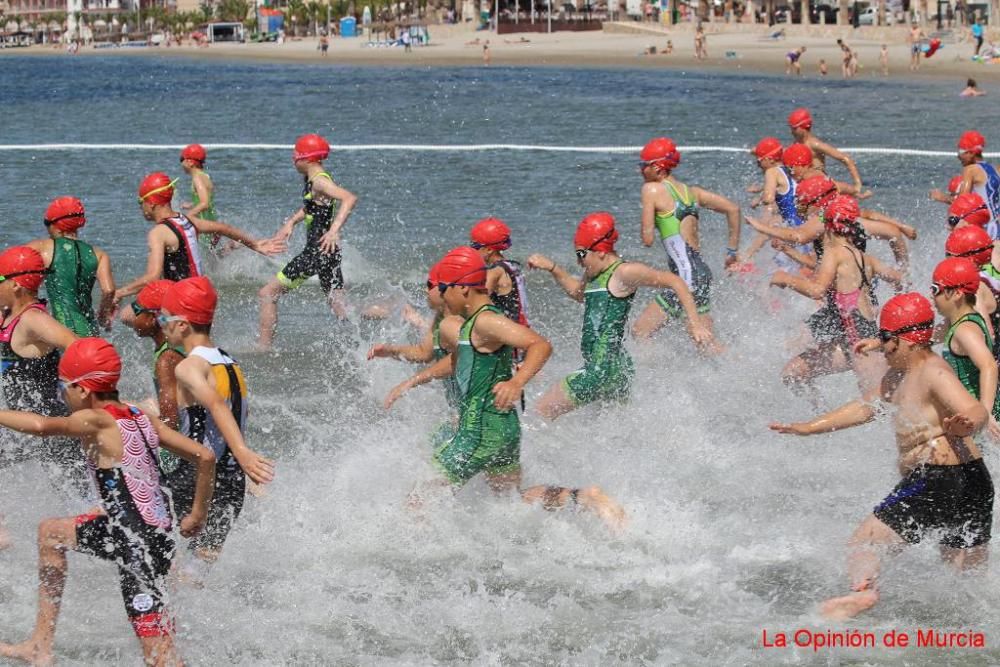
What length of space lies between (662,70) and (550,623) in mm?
54481

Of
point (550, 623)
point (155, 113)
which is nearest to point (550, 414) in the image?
point (550, 623)

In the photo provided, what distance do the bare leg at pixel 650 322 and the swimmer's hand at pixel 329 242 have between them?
2587 mm

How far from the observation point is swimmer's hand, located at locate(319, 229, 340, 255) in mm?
11734

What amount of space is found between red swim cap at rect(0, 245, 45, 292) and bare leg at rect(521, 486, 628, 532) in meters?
2.82

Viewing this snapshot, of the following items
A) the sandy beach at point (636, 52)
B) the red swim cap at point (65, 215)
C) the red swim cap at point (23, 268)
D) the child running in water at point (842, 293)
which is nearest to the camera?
the red swim cap at point (23, 268)

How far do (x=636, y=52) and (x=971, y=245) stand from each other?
2549 inches

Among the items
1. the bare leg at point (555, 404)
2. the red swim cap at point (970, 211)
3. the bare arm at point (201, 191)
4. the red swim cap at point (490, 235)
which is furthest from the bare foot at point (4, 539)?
the red swim cap at point (970, 211)

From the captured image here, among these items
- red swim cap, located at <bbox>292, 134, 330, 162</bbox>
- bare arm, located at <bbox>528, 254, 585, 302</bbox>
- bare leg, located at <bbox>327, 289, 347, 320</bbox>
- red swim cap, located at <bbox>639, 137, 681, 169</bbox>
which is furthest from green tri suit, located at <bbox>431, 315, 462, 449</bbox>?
bare leg, located at <bbox>327, 289, 347, 320</bbox>

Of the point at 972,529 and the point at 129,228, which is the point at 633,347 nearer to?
the point at 972,529

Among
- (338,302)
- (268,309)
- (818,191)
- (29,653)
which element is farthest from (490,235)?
(268,309)

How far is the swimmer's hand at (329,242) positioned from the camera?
38.5 ft

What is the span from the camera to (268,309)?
12.2 meters

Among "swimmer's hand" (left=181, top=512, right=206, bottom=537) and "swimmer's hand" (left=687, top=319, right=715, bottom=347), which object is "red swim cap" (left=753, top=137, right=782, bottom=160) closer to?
"swimmer's hand" (left=687, top=319, right=715, bottom=347)

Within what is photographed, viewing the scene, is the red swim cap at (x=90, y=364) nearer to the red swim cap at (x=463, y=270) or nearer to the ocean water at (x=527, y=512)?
the ocean water at (x=527, y=512)
